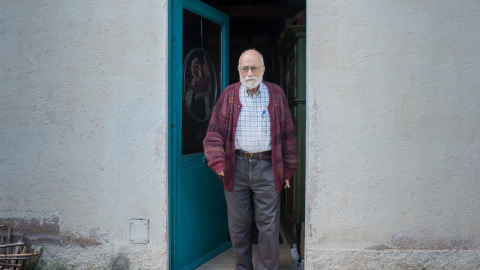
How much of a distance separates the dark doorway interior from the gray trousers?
9.23 feet

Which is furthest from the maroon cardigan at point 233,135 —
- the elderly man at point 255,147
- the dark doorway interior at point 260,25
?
the dark doorway interior at point 260,25

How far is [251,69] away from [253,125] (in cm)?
43

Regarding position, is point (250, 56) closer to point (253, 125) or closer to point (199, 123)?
Result: point (253, 125)

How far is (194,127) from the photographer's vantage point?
3400mm

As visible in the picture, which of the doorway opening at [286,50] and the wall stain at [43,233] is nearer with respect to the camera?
the wall stain at [43,233]

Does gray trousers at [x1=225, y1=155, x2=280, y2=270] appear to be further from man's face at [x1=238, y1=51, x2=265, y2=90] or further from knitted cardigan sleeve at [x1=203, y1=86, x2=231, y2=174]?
man's face at [x1=238, y1=51, x2=265, y2=90]

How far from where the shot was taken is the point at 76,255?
3.05m

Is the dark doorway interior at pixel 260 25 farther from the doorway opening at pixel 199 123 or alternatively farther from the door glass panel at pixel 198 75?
the door glass panel at pixel 198 75

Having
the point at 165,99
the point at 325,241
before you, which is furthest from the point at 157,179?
the point at 325,241

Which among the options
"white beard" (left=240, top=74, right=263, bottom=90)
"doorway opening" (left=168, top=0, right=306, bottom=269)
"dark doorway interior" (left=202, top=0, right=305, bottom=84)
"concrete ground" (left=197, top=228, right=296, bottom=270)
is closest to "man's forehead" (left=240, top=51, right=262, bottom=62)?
"white beard" (left=240, top=74, right=263, bottom=90)

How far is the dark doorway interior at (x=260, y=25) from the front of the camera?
5.06 metres

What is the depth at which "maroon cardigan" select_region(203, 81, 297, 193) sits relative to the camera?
282 centimetres

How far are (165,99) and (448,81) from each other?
89.7 inches

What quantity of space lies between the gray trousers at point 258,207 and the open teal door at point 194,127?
47 cm
